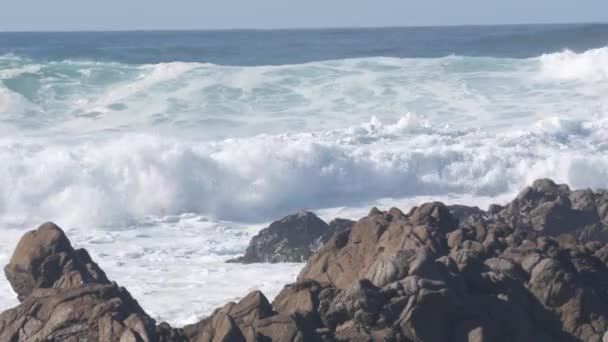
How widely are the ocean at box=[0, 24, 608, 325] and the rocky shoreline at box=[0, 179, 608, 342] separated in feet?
4.51

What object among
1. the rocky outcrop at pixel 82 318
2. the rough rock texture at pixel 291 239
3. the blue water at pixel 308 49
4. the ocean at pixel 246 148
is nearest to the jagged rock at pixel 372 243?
the ocean at pixel 246 148

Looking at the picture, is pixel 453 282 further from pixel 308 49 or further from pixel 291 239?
pixel 308 49

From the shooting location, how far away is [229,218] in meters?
19.2

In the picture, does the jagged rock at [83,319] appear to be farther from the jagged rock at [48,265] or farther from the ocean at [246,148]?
the ocean at [246,148]

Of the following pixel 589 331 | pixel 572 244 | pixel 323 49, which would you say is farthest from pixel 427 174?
pixel 323 49

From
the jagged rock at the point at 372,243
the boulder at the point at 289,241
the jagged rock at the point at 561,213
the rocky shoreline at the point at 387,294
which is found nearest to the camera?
the rocky shoreline at the point at 387,294

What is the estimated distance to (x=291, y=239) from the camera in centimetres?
1538

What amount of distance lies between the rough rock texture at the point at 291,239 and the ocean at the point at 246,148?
42 centimetres

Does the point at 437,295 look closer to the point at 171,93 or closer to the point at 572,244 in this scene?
the point at 572,244

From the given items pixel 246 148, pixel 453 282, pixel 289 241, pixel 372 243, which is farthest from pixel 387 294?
pixel 246 148

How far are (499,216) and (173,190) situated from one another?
6533mm

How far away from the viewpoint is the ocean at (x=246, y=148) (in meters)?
17.0

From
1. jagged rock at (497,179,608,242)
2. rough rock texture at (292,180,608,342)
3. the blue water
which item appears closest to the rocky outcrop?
rough rock texture at (292,180,608,342)

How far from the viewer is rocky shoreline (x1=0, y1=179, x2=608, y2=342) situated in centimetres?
978
